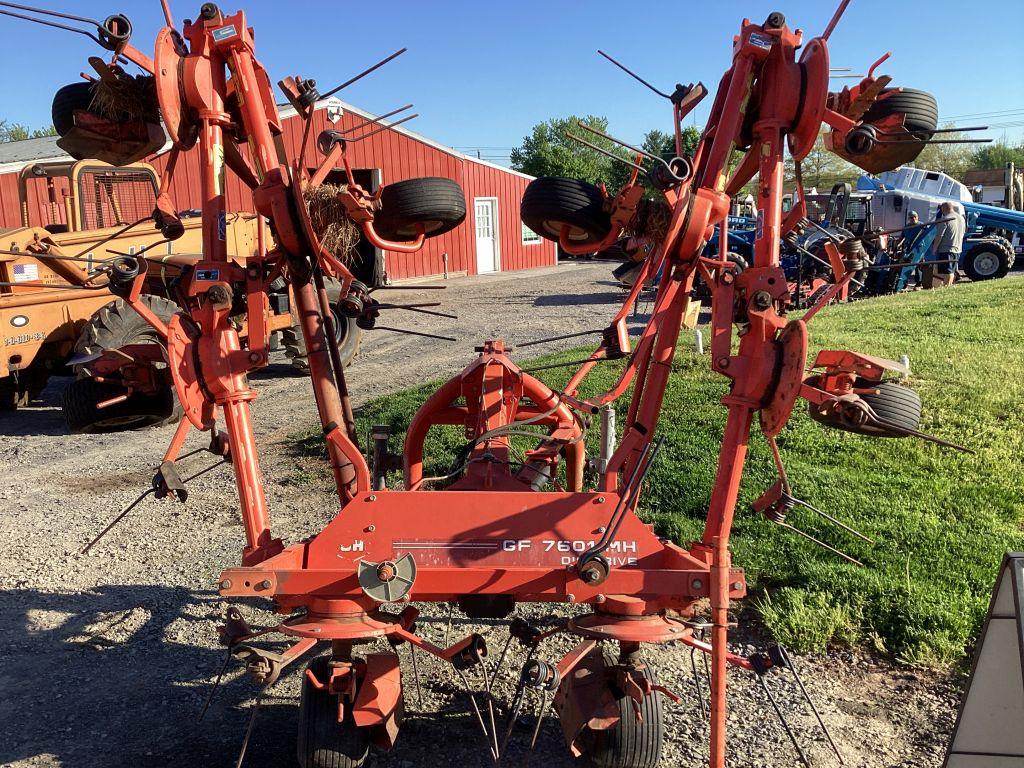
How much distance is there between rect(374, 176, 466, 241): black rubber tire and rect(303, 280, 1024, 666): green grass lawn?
254cm

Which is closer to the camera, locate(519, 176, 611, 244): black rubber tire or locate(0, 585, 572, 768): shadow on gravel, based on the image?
locate(0, 585, 572, 768): shadow on gravel

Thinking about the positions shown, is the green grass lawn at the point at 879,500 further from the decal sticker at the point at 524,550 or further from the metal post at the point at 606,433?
the decal sticker at the point at 524,550

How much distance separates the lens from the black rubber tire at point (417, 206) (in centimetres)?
354

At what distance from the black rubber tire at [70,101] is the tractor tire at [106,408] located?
3.62 ft

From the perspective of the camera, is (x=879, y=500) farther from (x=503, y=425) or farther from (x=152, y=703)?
(x=152, y=703)

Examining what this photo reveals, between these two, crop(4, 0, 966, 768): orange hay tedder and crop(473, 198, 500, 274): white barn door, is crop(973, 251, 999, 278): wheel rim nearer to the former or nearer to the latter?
crop(473, 198, 500, 274): white barn door

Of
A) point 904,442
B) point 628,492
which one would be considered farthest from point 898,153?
point 904,442

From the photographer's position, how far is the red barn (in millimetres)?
17375

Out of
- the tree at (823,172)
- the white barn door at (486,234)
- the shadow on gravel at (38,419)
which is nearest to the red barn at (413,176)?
the white barn door at (486,234)


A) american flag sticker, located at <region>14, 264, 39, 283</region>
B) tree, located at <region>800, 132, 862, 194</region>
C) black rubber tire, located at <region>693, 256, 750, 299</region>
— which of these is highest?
tree, located at <region>800, 132, 862, 194</region>

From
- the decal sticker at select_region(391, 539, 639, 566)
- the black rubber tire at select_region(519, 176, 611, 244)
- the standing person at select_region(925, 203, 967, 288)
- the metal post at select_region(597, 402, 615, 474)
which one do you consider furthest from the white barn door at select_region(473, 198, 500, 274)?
the decal sticker at select_region(391, 539, 639, 566)

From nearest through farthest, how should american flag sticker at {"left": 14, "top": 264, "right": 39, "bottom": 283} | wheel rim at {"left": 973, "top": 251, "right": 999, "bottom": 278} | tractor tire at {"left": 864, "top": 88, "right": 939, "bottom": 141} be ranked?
tractor tire at {"left": 864, "top": 88, "right": 939, "bottom": 141}, american flag sticker at {"left": 14, "top": 264, "right": 39, "bottom": 283}, wheel rim at {"left": 973, "top": 251, "right": 999, "bottom": 278}

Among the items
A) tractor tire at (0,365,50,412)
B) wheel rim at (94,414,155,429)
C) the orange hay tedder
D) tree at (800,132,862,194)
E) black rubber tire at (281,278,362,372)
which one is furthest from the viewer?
tree at (800,132,862,194)

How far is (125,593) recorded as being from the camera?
492cm
